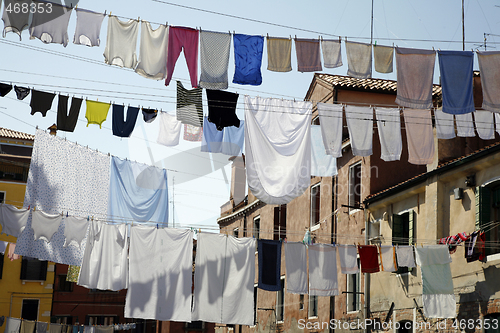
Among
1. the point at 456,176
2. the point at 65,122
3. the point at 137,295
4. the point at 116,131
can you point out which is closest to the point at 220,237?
the point at 137,295

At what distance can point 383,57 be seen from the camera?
13.9 m

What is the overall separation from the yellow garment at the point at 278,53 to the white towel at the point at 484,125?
545cm

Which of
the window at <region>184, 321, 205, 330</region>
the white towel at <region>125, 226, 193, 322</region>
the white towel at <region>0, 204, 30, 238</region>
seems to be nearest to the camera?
the white towel at <region>125, 226, 193, 322</region>

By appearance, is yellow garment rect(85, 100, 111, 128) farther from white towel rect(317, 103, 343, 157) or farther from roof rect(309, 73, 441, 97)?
roof rect(309, 73, 441, 97)

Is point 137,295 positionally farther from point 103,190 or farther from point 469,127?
point 469,127

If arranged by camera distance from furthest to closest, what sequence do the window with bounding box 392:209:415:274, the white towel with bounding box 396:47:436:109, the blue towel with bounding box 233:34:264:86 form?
the window with bounding box 392:209:415:274
the white towel with bounding box 396:47:436:109
the blue towel with bounding box 233:34:264:86

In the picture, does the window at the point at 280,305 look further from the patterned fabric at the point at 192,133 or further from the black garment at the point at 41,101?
the black garment at the point at 41,101

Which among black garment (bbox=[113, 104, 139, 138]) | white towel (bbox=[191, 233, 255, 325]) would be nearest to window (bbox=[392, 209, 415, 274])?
white towel (bbox=[191, 233, 255, 325])

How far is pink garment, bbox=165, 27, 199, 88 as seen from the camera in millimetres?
13461

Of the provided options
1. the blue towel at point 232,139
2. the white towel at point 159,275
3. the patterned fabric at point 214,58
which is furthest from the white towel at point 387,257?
the patterned fabric at point 214,58

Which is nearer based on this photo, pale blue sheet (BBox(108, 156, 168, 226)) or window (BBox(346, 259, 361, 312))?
pale blue sheet (BBox(108, 156, 168, 226))

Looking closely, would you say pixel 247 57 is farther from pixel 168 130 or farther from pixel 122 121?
pixel 122 121

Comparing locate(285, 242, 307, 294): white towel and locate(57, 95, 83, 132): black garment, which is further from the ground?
locate(57, 95, 83, 132): black garment

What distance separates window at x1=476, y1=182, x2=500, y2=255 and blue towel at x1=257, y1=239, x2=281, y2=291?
4875 mm
